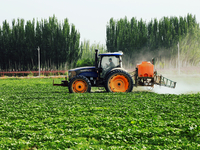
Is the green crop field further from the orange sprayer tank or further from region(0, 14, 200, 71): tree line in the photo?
region(0, 14, 200, 71): tree line

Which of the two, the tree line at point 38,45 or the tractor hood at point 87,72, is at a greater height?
the tree line at point 38,45

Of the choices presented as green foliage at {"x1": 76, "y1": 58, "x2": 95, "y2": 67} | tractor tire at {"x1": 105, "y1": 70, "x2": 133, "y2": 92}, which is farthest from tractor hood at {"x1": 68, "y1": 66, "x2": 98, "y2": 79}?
green foliage at {"x1": 76, "y1": 58, "x2": 95, "y2": 67}

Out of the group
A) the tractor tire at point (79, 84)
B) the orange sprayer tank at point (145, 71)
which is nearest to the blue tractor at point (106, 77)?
the tractor tire at point (79, 84)

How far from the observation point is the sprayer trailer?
49.6ft

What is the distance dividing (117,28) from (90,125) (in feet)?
170

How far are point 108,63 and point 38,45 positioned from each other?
1517 inches

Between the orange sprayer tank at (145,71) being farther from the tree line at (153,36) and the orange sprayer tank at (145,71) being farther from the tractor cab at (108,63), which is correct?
the tree line at (153,36)

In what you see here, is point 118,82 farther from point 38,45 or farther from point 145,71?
point 38,45

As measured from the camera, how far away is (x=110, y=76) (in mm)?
14844

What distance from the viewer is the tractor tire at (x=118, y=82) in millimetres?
14906

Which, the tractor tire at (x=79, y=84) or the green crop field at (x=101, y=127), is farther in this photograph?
the tractor tire at (x=79, y=84)

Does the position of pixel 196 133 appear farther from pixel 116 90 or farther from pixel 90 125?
pixel 116 90

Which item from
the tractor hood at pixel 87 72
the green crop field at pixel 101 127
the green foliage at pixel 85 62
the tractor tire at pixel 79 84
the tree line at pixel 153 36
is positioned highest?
the tree line at pixel 153 36

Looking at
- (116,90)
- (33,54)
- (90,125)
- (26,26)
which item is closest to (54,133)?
(90,125)
